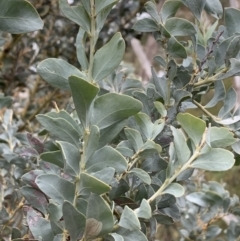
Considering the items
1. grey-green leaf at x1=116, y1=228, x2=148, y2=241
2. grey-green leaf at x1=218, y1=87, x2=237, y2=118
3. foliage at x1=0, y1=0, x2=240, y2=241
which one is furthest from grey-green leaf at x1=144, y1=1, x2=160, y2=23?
grey-green leaf at x1=116, y1=228, x2=148, y2=241

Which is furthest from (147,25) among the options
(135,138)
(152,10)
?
(135,138)

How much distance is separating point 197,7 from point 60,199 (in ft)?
0.74

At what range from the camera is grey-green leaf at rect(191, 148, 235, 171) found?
0.34 m

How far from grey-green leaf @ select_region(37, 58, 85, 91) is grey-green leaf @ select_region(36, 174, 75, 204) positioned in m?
0.07

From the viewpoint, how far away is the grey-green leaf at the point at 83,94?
0.27 m

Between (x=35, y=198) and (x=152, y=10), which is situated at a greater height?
(x=152, y=10)

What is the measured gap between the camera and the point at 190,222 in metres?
0.72

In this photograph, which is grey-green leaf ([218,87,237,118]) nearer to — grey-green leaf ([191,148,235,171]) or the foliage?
the foliage

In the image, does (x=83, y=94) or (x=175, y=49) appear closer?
(x=83, y=94)

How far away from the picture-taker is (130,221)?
30cm

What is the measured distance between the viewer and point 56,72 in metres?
0.32

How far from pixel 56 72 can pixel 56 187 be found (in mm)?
84

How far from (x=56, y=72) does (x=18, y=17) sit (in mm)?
47

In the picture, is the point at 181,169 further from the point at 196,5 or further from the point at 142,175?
the point at 196,5
